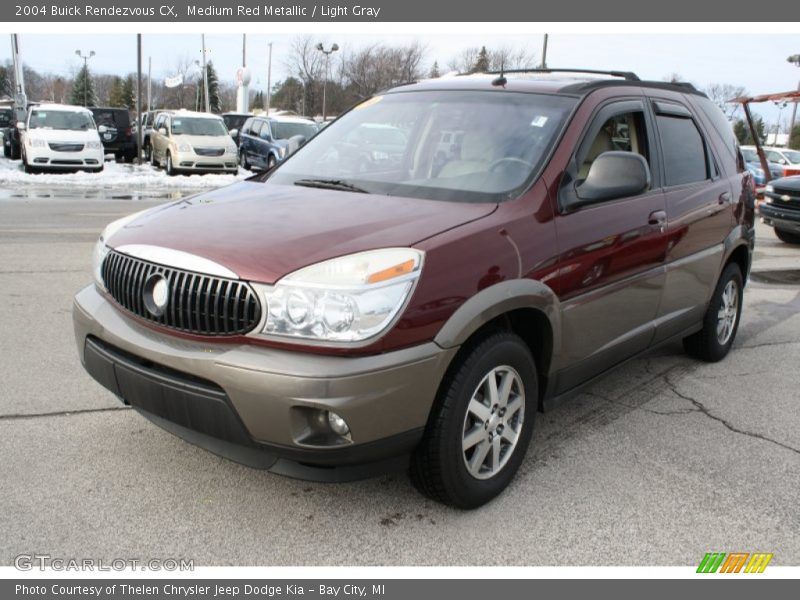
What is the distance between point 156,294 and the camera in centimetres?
290

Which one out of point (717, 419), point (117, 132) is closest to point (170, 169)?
point (117, 132)

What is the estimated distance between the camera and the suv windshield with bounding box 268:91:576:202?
3.51 meters

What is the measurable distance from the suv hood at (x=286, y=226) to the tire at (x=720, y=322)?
8.78 feet

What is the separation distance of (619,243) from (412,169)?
44.2 inches

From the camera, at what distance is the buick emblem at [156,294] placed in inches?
113

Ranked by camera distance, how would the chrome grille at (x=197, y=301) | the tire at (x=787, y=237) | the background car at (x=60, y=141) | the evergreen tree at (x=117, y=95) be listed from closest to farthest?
the chrome grille at (x=197, y=301), the tire at (x=787, y=237), the background car at (x=60, y=141), the evergreen tree at (x=117, y=95)

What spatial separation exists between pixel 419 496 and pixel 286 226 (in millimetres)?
1329

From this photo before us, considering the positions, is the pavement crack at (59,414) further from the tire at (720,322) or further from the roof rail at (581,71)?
the tire at (720,322)

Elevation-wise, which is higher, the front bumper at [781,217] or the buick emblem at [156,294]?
the buick emblem at [156,294]

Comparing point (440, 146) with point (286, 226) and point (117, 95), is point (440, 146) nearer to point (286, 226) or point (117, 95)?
point (286, 226)

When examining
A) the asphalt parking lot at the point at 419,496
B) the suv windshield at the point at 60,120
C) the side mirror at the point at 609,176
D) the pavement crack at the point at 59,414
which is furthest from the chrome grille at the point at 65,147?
the side mirror at the point at 609,176

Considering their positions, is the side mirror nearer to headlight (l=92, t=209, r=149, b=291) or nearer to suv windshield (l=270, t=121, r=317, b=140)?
headlight (l=92, t=209, r=149, b=291)

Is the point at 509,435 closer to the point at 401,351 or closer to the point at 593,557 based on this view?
the point at 593,557

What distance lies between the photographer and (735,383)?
499 centimetres
